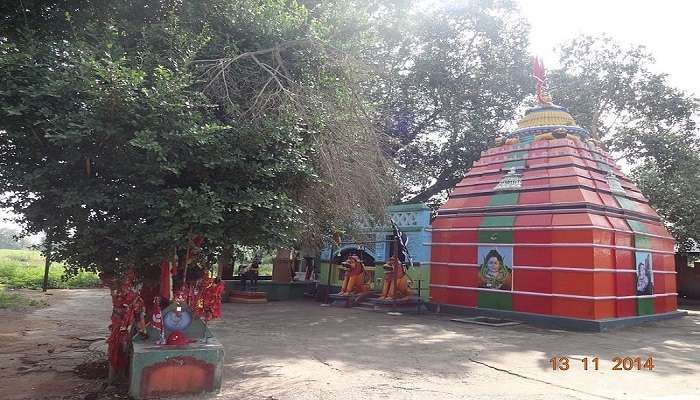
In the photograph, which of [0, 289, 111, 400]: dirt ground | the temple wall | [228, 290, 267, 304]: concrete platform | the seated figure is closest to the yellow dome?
the temple wall

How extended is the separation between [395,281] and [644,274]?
21.2 ft

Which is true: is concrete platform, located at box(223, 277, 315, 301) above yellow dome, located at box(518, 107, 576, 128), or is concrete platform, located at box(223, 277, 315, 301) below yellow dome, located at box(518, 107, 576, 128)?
below

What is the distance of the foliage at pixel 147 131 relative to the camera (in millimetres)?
4852

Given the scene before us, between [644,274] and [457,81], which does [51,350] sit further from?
[457,81]

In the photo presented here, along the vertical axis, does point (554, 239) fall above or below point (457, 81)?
below

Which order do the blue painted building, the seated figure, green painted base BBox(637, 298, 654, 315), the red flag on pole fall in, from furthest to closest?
the seated figure → the blue painted building → the red flag on pole → green painted base BBox(637, 298, 654, 315)

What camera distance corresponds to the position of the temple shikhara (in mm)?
11227

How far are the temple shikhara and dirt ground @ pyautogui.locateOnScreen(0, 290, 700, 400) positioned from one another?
35.0 inches

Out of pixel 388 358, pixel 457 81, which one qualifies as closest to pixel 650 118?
pixel 457 81

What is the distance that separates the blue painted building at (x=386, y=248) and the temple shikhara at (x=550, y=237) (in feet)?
3.58

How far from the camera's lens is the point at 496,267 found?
12.6 meters

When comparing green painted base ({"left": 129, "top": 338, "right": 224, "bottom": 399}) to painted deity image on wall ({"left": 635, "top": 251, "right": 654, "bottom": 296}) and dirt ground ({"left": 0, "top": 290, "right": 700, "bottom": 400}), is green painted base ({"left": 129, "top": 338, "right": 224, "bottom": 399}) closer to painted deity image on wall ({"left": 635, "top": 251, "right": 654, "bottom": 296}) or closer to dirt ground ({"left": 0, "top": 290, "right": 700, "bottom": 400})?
dirt ground ({"left": 0, "top": 290, "right": 700, "bottom": 400})

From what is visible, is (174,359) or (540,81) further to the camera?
(540,81)
